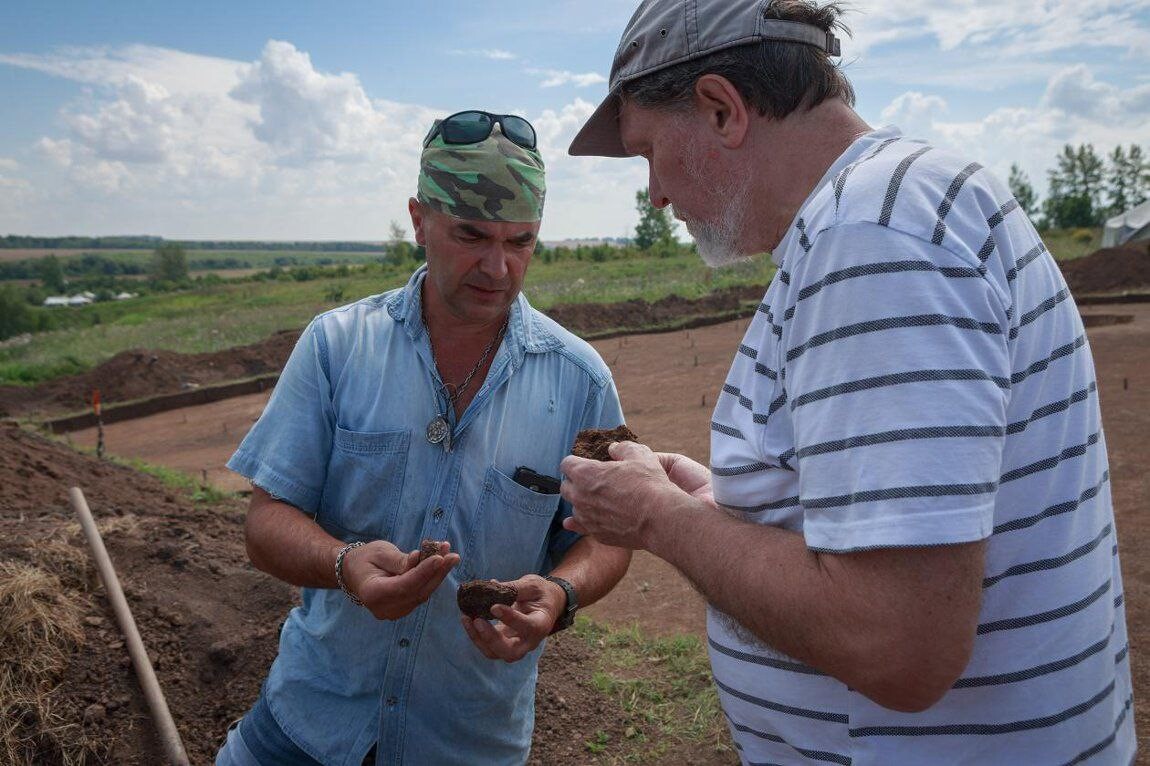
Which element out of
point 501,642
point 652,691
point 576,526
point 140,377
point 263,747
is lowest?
point 652,691

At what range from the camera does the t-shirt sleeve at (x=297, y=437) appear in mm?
2391

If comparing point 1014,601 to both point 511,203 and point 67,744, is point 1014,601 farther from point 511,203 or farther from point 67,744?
point 67,744

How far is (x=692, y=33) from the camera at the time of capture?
1.62 metres

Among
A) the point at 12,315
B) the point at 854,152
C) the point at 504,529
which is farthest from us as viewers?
the point at 12,315

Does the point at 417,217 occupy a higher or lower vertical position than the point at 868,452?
A: higher

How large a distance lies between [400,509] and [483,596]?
379 mm

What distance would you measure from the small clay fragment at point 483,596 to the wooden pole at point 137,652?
2.28 m

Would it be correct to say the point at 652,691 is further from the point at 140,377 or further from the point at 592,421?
the point at 140,377

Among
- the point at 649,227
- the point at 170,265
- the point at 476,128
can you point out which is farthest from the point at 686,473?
the point at 170,265

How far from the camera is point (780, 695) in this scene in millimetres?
1577

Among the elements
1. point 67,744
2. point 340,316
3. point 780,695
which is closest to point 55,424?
point 67,744

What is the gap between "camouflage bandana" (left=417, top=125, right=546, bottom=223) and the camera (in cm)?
257

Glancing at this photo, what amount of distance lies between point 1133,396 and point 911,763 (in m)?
11.3

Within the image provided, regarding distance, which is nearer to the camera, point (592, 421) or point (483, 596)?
point (483, 596)
